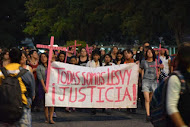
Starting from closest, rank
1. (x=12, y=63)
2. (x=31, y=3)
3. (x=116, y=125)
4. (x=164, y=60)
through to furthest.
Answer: (x=12, y=63) → (x=116, y=125) → (x=164, y=60) → (x=31, y=3)

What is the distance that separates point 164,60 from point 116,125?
187 inches

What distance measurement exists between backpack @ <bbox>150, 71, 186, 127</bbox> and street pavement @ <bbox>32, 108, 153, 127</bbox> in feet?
17.2

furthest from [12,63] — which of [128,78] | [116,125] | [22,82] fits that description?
[128,78]

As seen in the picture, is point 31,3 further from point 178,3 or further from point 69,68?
point 69,68

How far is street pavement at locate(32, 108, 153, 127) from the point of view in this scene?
956cm

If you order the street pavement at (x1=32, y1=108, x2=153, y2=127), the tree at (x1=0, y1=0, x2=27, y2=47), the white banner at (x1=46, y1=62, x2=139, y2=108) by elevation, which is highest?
the tree at (x1=0, y1=0, x2=27, y2=47)

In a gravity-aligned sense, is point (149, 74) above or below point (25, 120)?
above

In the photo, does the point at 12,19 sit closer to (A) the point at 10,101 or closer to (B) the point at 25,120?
→ (B) the point at 25,120

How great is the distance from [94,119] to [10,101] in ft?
17.3

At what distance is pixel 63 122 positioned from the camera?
32.5 ft

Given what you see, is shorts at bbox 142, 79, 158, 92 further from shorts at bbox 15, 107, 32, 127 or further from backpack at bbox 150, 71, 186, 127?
backpack at bbox 150, 71, 186, 127

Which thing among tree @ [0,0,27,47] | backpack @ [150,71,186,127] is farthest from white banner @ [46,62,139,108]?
tree @ [0,0,27,47]

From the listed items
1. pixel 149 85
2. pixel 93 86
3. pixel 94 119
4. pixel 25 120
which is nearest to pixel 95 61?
pixel 93 86

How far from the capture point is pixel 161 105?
409cm
